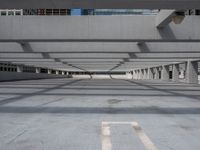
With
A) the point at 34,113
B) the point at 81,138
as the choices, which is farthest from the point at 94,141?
the point at 34,113

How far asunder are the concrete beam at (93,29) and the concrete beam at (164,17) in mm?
827

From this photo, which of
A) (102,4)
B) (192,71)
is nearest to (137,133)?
(102,4)

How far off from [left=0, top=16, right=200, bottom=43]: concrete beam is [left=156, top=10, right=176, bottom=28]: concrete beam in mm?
827

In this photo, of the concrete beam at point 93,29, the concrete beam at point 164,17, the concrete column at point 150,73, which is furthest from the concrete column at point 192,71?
the concrete column at point 150,73

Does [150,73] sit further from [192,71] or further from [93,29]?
[93,29]

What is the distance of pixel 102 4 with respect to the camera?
10250 mm

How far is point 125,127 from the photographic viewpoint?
272 inches

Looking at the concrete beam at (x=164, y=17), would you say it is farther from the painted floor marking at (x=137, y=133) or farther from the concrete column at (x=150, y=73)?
the concrete column at (x=150, y=73)

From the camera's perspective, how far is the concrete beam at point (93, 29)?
1748cm

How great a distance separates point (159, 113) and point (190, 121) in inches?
62.1

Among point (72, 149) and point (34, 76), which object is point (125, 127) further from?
point (34, 76)

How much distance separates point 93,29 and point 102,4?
755 centimetres

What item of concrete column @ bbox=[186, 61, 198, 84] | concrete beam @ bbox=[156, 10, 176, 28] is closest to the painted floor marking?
concrete beam @ bbox=[156, 10, 176, 28]

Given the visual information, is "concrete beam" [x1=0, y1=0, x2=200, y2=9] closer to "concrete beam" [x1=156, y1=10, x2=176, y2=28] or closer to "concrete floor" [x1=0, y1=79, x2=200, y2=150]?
"concrete beam" [x1=156, y1=10, x2=176, y2=28]
